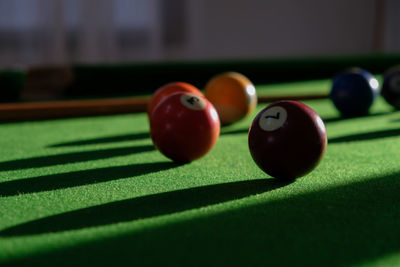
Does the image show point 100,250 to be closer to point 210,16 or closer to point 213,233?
point 213,233

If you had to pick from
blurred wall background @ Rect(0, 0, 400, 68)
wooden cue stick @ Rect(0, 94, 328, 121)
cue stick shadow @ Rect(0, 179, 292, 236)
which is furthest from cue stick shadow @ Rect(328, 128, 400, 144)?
blurred wall background @ Rect(0, 0, 400, 68)

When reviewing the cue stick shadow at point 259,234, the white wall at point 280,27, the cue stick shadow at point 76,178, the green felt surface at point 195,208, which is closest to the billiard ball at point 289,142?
the green felt surface at point 195,208

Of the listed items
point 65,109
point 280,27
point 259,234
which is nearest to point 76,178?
point 259,234

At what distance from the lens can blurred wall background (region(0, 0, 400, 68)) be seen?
379 inches

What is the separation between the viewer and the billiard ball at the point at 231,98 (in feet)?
12.5

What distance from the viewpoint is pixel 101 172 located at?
2.36 metres

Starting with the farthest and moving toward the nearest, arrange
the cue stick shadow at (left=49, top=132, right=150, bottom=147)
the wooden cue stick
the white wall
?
the white wall, the wooden cue stick, the cue stick shadow at (left=49, top=132, right=150, bottom=147)

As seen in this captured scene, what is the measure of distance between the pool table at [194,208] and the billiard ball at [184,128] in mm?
80

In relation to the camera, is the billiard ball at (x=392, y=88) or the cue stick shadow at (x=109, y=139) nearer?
the cue stick shadow at (x=109, y=139)

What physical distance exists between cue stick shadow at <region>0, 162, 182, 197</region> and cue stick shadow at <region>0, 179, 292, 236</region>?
386 millimetres

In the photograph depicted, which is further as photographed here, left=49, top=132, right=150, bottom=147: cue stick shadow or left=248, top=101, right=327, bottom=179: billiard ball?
left=49, top=132, right=150, bottom=147: cue stick shadow

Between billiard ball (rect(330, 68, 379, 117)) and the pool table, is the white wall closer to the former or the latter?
billiard ball (rect(330, 68, 379, 117))

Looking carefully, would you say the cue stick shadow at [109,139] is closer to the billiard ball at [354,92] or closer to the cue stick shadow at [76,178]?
the cue stick shadow at [76,178]

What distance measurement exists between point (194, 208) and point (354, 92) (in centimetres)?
273
